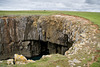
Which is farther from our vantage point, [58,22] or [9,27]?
[9,27]

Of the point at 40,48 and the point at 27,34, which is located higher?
the point at 27,34

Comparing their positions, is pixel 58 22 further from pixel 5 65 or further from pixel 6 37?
pixel 5 65

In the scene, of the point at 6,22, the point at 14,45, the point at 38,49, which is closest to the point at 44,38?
the point at 38,49

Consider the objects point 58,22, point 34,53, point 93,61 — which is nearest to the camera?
point 93,61

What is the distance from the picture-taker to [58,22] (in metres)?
22.7

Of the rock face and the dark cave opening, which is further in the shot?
the dark cave opening

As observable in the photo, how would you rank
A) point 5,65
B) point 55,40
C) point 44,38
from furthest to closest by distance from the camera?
point 44,38
point 55,40
point 5,65

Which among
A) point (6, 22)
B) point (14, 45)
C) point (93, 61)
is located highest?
point (6, 22)

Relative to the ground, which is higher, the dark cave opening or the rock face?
the rock face

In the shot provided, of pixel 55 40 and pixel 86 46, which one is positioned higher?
pixel 86 46

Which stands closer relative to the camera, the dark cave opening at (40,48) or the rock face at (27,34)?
the rock face at (27,34)

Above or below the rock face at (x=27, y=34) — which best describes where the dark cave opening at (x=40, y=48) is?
→ below

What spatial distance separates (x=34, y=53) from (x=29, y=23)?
9.84 metres

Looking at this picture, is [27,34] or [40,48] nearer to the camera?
[27,34]
